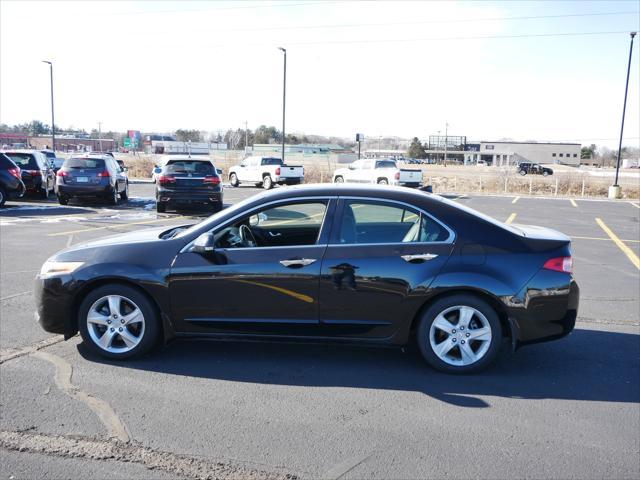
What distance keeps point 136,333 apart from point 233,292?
94cm

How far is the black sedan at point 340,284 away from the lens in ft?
15.5

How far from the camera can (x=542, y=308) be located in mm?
4727

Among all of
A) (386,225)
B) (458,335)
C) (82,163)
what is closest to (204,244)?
(386,225)

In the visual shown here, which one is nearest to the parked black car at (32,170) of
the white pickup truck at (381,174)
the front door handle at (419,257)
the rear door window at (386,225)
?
the white pickup truck at (381,174)

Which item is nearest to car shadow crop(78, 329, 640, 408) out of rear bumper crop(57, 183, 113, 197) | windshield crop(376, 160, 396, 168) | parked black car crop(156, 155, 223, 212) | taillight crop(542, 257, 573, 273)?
taillight crop(542, 257, 573, 273)

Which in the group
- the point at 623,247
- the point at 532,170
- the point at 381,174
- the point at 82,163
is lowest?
the point at 623,247

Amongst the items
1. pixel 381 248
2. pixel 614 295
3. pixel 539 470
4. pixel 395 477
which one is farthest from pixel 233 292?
pixel 614 295

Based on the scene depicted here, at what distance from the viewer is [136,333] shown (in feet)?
16.4

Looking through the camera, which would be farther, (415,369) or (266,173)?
(266,173)

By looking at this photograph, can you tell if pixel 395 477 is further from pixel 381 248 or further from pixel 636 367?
pixel 636 367

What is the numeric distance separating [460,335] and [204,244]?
223 cm

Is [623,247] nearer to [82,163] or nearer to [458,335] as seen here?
[458,335]

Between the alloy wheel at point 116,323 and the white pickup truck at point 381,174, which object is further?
the white pickup truck at point 381,174

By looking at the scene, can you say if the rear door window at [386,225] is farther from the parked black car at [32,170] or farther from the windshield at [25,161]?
the windshield at [25,161]
